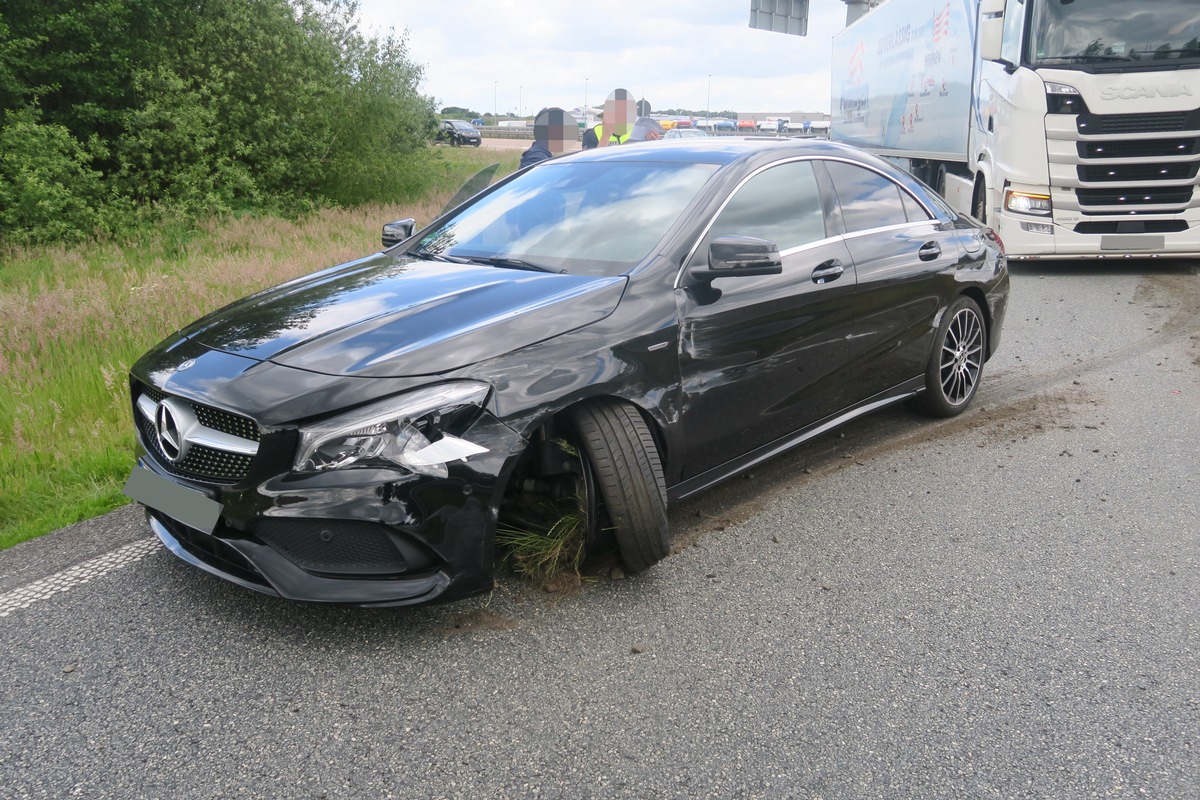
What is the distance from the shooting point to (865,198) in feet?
15.8

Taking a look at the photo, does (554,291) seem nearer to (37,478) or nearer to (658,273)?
(658,273)

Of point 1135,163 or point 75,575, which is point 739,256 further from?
point 1135,163

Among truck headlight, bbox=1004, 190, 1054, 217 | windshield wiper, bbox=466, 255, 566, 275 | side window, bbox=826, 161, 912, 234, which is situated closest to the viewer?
windshield wiper, bbox=466, 255, 566, 275

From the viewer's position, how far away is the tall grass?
452cm

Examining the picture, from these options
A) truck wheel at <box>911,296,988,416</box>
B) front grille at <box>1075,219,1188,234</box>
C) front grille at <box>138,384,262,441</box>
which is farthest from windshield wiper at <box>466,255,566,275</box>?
front grille at <box>1075,219,1188,234</box>

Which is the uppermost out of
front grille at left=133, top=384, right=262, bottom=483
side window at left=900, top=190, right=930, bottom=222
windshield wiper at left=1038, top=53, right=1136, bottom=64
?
windshield wiper at left=1038, top=53, right=1136, bottom=64

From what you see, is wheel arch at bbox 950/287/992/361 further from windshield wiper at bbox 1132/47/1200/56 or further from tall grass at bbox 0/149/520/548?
windshield wiper at bbox 1132/47/1200/56

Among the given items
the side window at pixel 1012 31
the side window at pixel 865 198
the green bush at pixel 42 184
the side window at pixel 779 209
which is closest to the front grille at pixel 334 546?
the side window at pixel 779 209

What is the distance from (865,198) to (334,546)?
323 cm

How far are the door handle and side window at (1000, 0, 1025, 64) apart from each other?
7.30 meters

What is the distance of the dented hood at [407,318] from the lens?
10.0ft

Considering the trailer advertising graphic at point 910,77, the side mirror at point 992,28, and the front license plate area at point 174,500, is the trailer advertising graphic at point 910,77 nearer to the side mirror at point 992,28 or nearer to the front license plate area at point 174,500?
the side mirror at point 992,28

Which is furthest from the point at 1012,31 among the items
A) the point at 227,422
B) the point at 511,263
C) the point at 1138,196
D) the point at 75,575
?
the point at 75,575

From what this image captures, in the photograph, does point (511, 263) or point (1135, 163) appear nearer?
point (511, 263)
